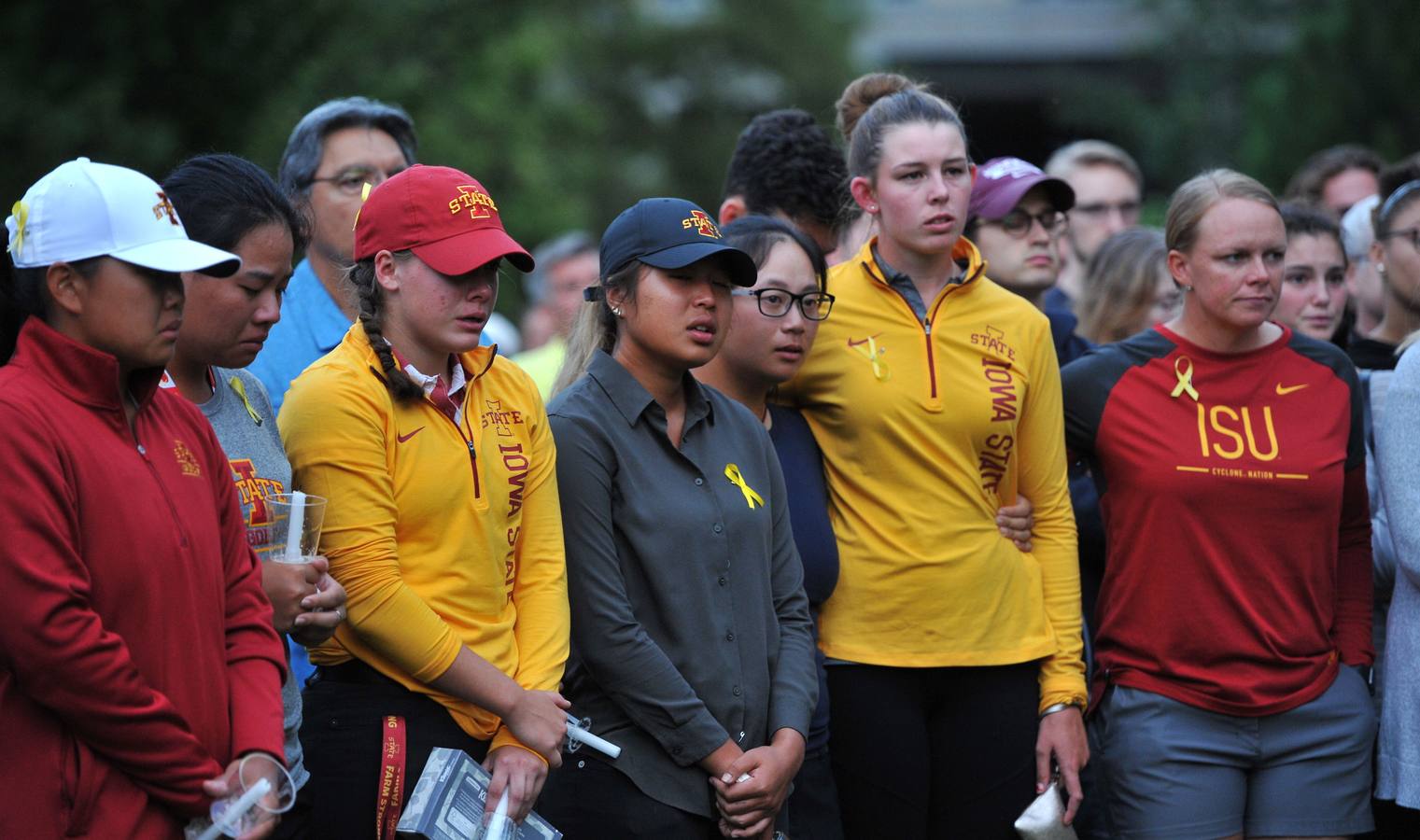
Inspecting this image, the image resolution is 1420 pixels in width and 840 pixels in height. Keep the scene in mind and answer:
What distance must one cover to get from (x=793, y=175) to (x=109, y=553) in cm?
Answer: 306

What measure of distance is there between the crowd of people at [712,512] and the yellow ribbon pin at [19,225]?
0.01 m

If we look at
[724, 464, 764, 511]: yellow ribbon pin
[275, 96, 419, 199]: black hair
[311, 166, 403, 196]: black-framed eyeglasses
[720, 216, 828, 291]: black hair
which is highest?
[275, 96, 419, 199]: black hair

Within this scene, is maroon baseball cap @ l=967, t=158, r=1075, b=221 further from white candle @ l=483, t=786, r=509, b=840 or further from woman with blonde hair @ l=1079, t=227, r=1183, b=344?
white candle @ l=483, t=786, r=509, b=840

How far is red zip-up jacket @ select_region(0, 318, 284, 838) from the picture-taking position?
2896mm

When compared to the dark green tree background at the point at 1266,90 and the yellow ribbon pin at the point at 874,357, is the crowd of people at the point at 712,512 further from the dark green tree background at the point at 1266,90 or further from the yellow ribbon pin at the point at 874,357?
the dark green tree background at the point at 1266,90

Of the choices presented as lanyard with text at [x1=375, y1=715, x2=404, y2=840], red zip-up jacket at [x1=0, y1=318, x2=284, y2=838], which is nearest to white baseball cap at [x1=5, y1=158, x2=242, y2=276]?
red zip-up jacket at [x1=0, y1=318, x2=284, y2=838]

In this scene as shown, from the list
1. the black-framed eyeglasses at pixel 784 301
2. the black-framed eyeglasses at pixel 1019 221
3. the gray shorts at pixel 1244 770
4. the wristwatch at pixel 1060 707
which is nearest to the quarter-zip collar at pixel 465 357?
the black-framed eyeglasses at pixel 784 301

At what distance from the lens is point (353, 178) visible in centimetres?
523

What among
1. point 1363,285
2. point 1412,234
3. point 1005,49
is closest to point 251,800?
point 1412,234

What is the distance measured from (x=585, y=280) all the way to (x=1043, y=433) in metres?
4.30

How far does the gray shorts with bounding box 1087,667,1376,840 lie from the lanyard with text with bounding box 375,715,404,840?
226 centimetres

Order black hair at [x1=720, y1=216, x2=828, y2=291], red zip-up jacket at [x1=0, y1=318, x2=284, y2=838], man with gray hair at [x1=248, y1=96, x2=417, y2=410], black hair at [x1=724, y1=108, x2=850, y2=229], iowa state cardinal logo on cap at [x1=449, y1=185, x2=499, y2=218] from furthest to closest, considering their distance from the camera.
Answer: black hair at [x1=724, y1=108, x2=850, y2=229]
man with gray hair at [x1=248, y1=96, x2=417, y2=410]
black hair at [x1=720, y1=216, x2=828, y2=291]
iowa state cardinal logo on cap at [x1=449, y1=185, x2=499, y2=218]
red zip-up jacket at [x1=0, y1=318, x2=284, y2=838]

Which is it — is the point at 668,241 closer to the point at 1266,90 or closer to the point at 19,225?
the point at 19,225

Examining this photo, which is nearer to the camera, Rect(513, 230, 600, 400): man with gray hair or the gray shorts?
the gray shorts
